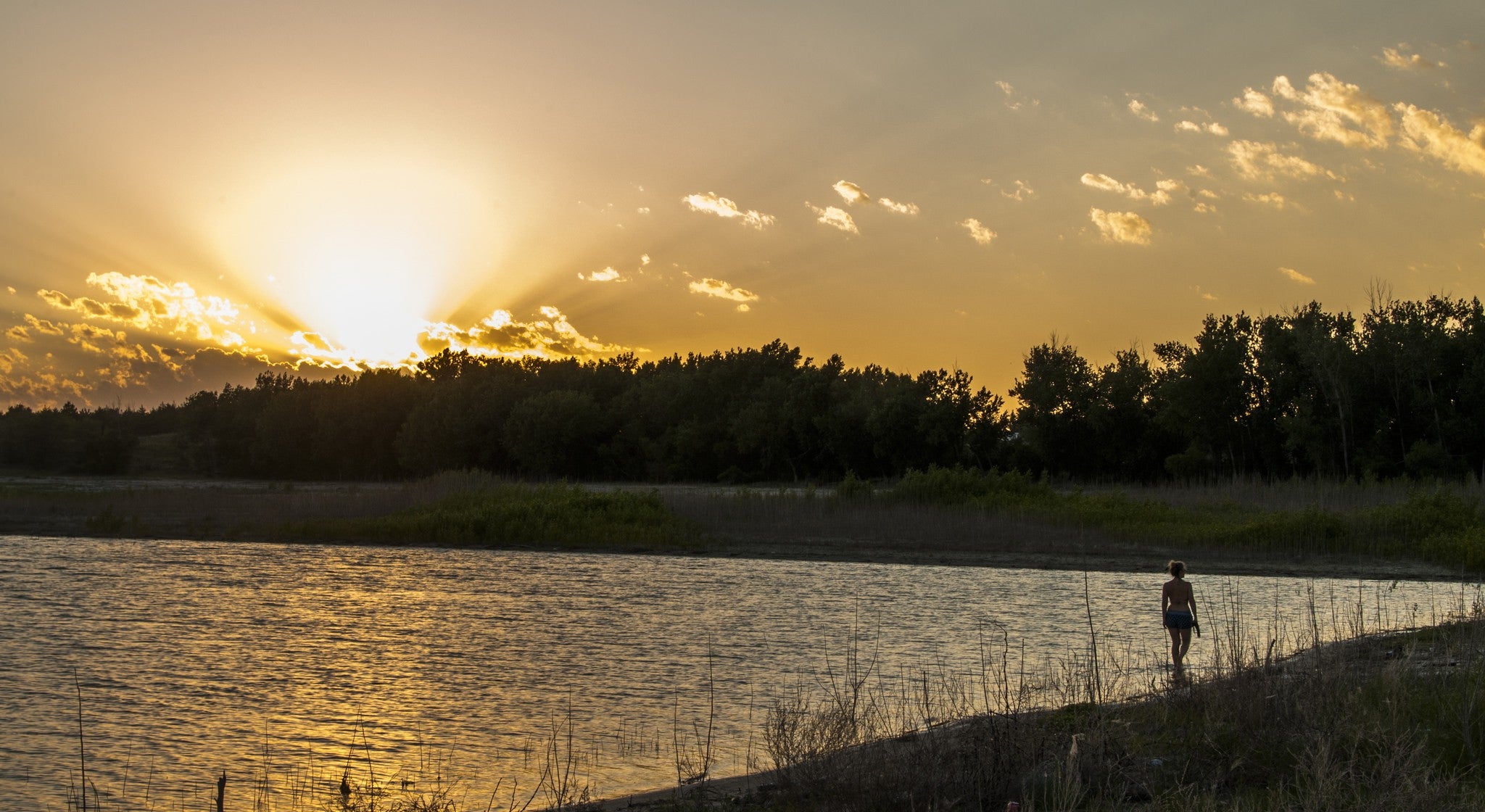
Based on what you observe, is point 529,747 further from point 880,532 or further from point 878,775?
point 880,532

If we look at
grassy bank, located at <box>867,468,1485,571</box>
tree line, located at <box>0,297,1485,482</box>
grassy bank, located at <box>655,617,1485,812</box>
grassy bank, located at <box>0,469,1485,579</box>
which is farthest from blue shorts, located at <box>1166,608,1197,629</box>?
tree line, located at <box>0,297,1485,482</box>

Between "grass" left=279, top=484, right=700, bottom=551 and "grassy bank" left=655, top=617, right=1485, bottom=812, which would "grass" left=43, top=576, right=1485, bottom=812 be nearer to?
"grassy bank" left=655, top=617, right=1485, bottom=812

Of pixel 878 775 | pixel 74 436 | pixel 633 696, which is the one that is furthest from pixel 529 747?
pixel 74 436

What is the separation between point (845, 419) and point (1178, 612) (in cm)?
5568

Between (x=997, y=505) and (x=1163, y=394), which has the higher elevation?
(x=1163, y=394)

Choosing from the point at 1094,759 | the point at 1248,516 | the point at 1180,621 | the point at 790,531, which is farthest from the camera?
the point at 790,531

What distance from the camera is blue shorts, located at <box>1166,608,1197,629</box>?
15.4m

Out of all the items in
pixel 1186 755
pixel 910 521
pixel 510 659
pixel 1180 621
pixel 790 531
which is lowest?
pixel 510 659

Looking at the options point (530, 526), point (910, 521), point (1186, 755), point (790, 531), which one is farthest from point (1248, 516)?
point (1186, 755)

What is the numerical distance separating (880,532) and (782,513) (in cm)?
391

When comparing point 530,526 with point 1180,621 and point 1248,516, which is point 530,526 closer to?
point 1248,516

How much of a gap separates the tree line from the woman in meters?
33.2

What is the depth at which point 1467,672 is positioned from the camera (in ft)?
35.3

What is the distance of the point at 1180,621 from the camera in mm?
15453
